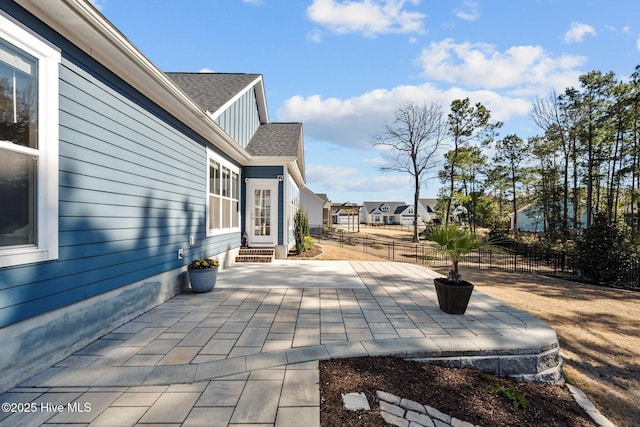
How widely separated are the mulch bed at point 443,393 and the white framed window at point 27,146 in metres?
2.95

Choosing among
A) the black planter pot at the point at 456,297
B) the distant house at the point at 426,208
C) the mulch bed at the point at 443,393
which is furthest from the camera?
the distant house at the point at 426,208

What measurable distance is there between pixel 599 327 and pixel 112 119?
8852 millimetres

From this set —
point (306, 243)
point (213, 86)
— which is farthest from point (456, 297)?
point (213, 86)

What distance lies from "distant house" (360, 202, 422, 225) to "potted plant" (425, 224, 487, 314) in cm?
5623

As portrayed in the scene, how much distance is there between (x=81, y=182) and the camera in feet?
10.3

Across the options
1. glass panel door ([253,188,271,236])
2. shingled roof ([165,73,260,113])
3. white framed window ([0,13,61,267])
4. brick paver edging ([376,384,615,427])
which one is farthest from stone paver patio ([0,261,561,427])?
shingled roof ([165,73,260,113])

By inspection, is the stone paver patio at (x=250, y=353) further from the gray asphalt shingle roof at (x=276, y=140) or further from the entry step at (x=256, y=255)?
the gray asphalt shingle roof at (x=276, y=140)

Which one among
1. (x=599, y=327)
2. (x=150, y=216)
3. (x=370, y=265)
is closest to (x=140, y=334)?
(x=150, y=216)

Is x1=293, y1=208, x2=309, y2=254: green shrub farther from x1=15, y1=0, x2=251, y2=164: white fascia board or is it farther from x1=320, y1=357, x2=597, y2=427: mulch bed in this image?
x1=320, y1=357, x2=597, y2=427: mulch bed

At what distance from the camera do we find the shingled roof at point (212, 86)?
26.5ft

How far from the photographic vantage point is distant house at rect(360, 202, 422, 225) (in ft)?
194

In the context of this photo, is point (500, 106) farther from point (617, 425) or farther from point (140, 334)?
point (140, 334)

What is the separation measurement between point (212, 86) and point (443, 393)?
33.6ft

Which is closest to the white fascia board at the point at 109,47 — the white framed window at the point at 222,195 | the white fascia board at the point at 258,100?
the white framed window at the point at 222,195
